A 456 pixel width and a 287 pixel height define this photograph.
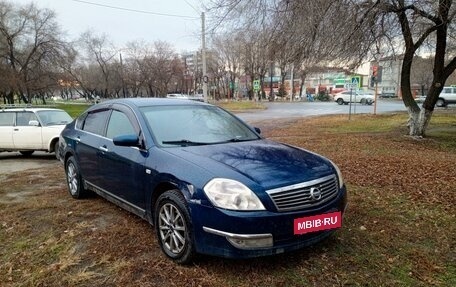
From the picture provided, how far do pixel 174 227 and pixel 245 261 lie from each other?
729 mm

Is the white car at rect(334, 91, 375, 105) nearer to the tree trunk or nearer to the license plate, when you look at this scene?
the tree trunk

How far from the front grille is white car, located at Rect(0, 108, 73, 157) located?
9.44 metres

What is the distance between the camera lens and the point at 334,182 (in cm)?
364

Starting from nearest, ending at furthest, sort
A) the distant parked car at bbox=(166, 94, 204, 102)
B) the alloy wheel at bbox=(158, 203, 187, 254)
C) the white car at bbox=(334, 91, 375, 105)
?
the alloy wheel at bbox=(158, 203, 187, 254)
the distant parked car at bbox=(166, 94, 204, 102)
the white car at bbox=(334, 91, 375, 105)

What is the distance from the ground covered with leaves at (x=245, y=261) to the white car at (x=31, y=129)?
4.93 m

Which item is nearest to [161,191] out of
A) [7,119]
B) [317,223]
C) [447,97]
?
[317,223]

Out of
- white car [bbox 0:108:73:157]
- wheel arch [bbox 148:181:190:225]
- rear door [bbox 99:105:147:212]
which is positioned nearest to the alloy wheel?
wheel arch [bbox 148:181:190:225]

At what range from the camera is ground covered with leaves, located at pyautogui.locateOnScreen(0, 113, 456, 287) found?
3.26 metres

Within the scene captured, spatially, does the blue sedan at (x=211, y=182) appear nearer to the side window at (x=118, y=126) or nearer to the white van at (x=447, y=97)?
the side window at (x=118, y=126)

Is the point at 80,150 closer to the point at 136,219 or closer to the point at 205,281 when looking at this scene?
the point at 136,219

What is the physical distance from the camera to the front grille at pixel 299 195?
313cm

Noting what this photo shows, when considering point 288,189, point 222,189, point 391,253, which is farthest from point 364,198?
point 222,189

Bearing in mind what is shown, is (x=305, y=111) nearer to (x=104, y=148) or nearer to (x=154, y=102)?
(x=154, y=102)

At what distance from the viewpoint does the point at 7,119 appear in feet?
37.9
